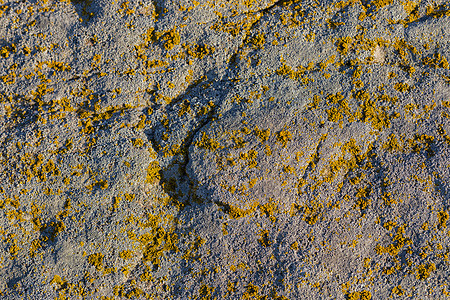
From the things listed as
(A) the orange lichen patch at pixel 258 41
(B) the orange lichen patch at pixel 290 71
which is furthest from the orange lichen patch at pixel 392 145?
(A) the orange lichen patch at pixel 258 41

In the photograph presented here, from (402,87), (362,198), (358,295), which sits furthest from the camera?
(402,87)

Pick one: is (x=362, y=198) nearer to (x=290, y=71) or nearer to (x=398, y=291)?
(x=398, y=291)

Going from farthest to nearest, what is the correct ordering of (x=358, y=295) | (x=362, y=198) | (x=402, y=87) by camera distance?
(x=402, y=87), (x=362, y=198), (x=358, y=295)

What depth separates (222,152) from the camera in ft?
12.6

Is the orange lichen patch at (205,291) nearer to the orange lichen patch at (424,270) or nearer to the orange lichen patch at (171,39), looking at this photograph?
the orange lichen patch at (424,270)

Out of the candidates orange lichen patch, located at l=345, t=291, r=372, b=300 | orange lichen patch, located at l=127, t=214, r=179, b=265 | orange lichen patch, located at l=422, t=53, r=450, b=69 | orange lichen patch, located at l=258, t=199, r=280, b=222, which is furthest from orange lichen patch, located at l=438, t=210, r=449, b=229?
Result: orange lichen patch, located at l=127, t=214, r=179, b=265

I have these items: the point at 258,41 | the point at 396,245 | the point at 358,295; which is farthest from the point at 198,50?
the point at 358,295

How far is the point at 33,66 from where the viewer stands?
4.05 m

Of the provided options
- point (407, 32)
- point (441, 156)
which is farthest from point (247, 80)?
point (441, 156)

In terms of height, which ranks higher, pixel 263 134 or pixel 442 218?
pixel 263 134

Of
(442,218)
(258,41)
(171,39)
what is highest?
(171,39)

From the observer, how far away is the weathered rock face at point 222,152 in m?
3.78

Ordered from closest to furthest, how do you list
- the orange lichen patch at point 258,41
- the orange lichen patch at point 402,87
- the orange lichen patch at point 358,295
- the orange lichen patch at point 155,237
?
the orange lichen patch at point 358,295 < the orange lichen patch at point 155,237 < the orange lichen patch at point 402,87 < the orange lichen patch at point 258,41

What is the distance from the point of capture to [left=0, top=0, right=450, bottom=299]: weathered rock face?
3.78 m
